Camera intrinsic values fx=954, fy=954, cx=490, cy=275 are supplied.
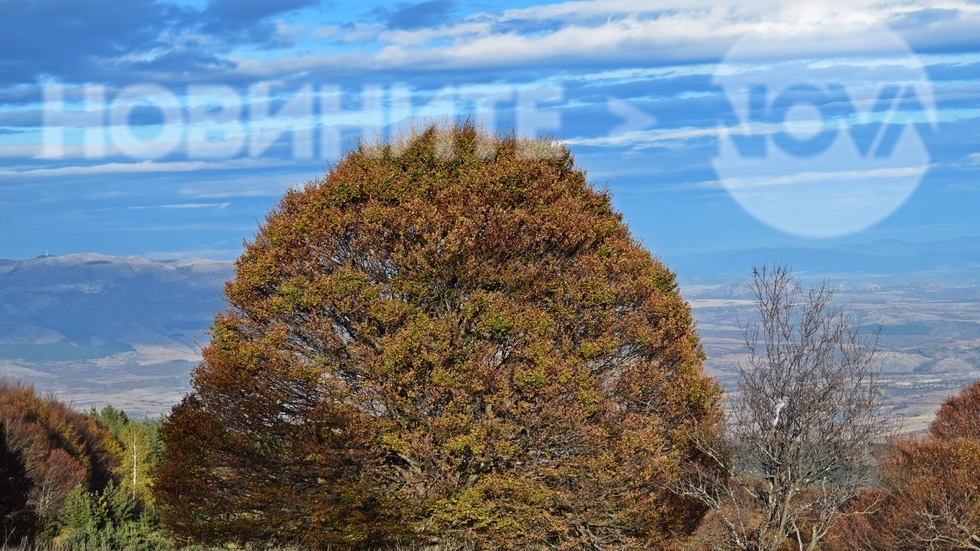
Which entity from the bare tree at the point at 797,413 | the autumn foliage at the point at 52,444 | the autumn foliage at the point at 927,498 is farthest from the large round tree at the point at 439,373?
the autumn foliage at the point at 52,444

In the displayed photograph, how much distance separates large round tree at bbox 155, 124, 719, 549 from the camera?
27297 mm

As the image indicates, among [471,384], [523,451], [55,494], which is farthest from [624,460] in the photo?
[55,494]

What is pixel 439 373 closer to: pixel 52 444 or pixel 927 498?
pixel 927 498

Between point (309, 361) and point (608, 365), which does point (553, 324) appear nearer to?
point (608, 365)

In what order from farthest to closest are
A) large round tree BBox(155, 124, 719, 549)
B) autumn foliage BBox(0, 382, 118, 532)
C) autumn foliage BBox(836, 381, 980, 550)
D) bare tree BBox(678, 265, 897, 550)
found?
autumn foliage BBox(0, 382, 118, 532) < autumn foliage BBox(836, 381, 980, 550) < large round tree BBox(155, 124, 719, 549) < bare tree BBox(678, 265, 897, 550)

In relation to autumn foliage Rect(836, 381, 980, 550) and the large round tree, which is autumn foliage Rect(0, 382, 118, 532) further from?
autumn foliage Rect(836, 381, 980, 550)

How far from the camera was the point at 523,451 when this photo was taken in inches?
1109

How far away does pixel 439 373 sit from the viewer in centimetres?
2689

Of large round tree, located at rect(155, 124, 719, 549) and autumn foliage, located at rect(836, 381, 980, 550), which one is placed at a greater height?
large round tree, located at rect(155, 124, 719, 549)

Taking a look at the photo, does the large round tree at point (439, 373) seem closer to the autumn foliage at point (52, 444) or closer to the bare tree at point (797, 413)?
the bare tree at point (797, 413)

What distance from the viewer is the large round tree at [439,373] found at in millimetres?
27297

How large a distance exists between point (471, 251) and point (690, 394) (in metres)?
8.48

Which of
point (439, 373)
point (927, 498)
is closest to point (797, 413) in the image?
point (439, 373)

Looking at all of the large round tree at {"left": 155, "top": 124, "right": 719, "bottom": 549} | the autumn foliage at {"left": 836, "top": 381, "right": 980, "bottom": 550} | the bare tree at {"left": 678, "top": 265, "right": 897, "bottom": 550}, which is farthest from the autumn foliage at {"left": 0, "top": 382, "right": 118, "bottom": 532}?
the autumn foliage at {"left": 836, "top": 381, "right": 980, "bottom": 550}
